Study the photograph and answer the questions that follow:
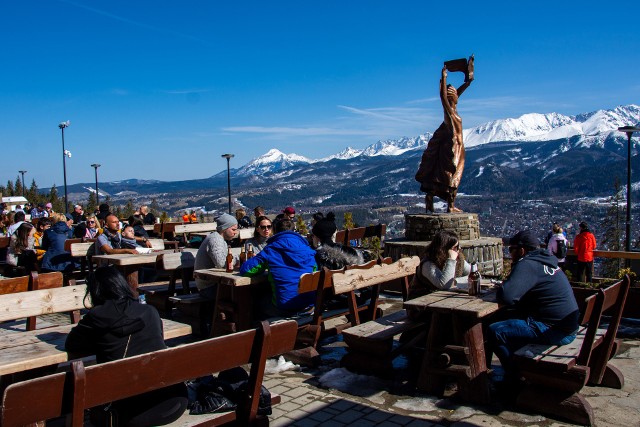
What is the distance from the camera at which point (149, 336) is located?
328 centimetres

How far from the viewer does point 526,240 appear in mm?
4566

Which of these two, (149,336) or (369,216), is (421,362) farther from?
(369,216)

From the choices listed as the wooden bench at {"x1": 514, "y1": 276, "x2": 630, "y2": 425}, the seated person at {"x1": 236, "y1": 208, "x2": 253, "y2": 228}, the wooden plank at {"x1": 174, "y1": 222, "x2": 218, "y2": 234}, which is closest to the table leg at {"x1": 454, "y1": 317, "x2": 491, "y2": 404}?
the wooden bench at {"x1": 514, "y1": 276, "x2": 630, "y2": 425}

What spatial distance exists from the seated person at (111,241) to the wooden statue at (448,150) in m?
6.21

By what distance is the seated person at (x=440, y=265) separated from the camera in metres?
5.22

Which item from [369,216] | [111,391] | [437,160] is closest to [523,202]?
[369,216]

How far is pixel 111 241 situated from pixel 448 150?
657 centimetres

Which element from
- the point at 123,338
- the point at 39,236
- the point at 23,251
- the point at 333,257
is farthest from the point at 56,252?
the point at 123,338

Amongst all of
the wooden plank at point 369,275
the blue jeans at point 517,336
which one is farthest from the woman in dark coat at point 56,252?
the blue jeans at point 517,336

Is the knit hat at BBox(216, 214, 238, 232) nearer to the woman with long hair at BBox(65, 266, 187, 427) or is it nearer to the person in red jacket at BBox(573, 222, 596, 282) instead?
the woman with long hair at BBox(65, 266, 187, 427)

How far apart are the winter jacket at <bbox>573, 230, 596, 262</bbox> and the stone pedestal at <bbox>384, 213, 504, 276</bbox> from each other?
54.6 inches

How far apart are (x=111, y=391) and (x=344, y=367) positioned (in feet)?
9.37

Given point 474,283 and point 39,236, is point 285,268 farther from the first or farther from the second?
point 39,236

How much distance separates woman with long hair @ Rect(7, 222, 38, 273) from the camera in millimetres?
8641
